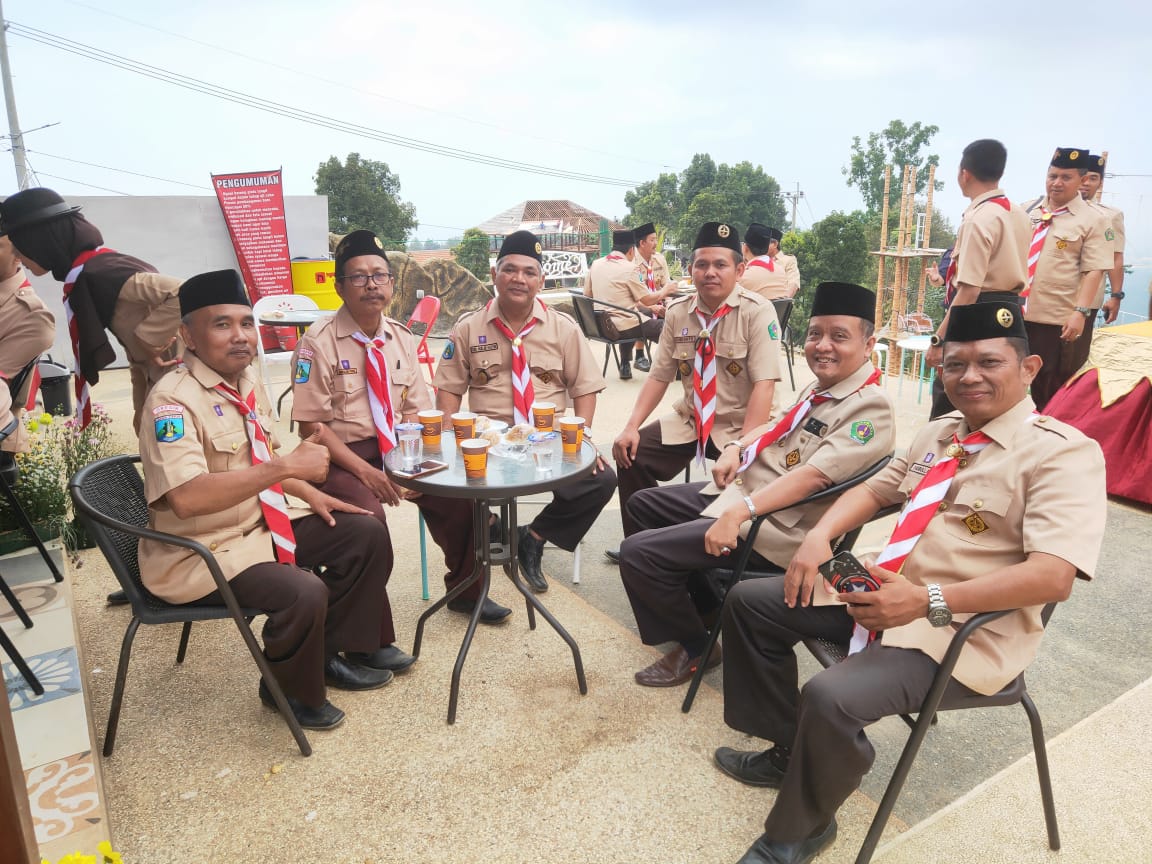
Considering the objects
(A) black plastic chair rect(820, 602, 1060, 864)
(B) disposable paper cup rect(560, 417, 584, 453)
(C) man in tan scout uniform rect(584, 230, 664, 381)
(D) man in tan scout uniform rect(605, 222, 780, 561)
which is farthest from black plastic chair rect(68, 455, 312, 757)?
(C) man in tan scout uniform rect(584, 230, 664, 381)

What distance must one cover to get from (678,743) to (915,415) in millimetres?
5049

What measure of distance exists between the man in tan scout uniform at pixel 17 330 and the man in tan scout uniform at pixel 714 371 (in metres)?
2.67

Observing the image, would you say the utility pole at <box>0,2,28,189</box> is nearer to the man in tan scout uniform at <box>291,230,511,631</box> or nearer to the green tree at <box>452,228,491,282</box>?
the green tree at <box>452,228,491,282</box>

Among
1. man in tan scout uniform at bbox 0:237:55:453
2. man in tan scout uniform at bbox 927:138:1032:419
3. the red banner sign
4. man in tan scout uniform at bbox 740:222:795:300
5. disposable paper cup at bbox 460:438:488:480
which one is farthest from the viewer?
the red banner sign

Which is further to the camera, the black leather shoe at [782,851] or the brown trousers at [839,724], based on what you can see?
the black leather shoe at [782,851]

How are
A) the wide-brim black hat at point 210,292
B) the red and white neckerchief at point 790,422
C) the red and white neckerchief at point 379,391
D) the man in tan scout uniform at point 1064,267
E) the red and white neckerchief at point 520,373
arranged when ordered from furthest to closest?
1. the man in tan scout uniform at point 1064,267
2. the red and white neckerchief at point 520,373
3. the red and white neckerchief at point 379,391
4. the red and white neckerchief at point 790,422
5. the wide-brim black hat at point 210,292

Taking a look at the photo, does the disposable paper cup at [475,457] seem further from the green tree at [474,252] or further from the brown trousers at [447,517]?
the green tree at [474,252]

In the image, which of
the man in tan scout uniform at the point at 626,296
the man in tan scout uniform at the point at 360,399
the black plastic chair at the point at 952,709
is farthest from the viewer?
the man in tan scout uniform at the point at 626,296

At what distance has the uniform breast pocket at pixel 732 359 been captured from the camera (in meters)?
3.46

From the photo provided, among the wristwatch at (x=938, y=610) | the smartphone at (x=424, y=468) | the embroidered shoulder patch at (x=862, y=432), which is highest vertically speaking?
the embroidered shoulder patch at (x=862, y=432)

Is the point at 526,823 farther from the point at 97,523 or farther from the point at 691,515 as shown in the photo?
the point at 97,523

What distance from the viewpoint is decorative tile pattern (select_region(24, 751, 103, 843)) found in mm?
2064

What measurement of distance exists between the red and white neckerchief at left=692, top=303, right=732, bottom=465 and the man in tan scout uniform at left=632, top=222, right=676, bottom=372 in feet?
15.4

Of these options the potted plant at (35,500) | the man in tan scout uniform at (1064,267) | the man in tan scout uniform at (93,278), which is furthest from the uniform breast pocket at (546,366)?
the man in tan scout uniform at (1064,267)
